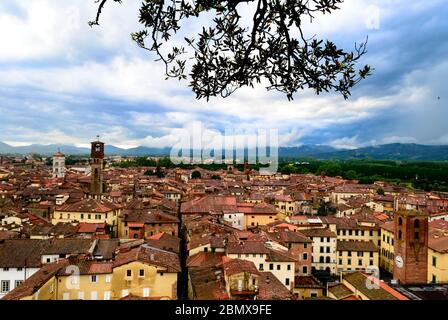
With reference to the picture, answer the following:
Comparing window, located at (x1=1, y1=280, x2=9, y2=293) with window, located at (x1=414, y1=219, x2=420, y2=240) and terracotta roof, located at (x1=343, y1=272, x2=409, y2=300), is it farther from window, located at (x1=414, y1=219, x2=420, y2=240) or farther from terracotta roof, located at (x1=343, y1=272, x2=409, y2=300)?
window, located at (x1=414, y1=219, x2=420, y2=240)

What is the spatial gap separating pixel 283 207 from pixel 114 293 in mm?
29172

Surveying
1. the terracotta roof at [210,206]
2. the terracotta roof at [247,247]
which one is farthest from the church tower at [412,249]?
the terracotta roof at [210,206]

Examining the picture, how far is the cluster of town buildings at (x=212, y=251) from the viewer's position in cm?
1388

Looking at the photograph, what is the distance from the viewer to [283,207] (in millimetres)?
41219

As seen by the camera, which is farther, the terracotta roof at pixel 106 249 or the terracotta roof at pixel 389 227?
the terracotta roof at pixel 389 227

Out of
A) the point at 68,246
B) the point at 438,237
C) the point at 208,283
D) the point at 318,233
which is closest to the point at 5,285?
the point at 68,246

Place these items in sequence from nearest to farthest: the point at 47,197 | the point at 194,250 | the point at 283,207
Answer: the point at 194,250 → the point at 47,197 → the point at 283,207

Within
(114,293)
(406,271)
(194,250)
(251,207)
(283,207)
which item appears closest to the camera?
(114,293)

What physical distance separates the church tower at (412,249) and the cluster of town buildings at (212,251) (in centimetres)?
5

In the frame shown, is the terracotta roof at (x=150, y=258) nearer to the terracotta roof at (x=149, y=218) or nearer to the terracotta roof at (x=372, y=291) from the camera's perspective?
the terracotta roof at (x=372, y=291)

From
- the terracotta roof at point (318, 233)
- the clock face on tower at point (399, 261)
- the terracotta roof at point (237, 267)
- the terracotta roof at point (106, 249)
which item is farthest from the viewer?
the terracotta roof at point (318, 233)

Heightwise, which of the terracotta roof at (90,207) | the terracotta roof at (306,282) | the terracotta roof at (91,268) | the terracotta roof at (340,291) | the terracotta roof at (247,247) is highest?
the terracotta roof at (90,207)
